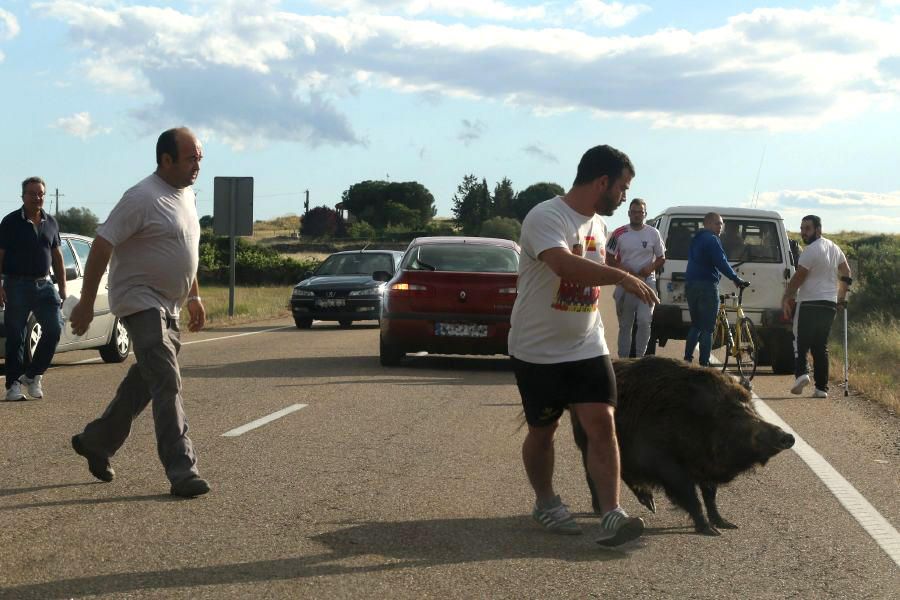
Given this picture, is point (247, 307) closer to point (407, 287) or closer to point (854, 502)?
point (407, 287)

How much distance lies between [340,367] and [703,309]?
413 cm

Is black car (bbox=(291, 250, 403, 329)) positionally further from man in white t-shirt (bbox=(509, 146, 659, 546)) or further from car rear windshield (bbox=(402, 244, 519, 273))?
man in white t-shirt (bbox=(509, 146, 659, 546))

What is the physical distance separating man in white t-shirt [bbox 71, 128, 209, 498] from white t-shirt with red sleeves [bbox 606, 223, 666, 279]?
728 cm

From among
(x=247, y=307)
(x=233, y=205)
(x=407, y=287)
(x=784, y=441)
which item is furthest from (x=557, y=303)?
(x=247, y=307)

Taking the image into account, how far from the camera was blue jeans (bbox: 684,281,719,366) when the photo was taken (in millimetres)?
14820

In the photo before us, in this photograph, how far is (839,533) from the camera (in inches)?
259

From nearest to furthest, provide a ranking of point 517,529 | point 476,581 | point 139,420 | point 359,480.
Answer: point 476,581
point 517,529
point 359,480
point 139,420

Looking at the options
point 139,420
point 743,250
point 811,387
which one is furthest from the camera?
point 743,250

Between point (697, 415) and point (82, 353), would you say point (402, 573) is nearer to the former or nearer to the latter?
point (697, 415)

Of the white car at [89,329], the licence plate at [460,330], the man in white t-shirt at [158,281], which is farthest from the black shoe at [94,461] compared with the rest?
the licence plate at [460,330]

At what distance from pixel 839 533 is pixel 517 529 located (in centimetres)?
156

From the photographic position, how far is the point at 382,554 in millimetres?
5848

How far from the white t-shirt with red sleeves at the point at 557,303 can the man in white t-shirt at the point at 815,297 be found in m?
7.86

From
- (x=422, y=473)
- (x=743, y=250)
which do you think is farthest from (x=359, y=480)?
(x=743, y=250)
